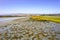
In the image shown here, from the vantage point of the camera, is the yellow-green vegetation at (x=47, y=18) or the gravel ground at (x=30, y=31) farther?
the yellow-green vegetation at (x=47, y=18)

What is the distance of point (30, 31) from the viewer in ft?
4.53

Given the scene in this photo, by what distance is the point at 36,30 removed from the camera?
140cm

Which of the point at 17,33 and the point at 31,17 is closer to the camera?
the point at 17,33

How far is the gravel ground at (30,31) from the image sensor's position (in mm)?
1334

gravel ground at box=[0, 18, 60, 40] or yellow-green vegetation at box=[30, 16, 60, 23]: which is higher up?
yellow-green vegetation at box=[30, 16, 60, 23]

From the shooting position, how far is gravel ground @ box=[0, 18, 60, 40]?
4.38ft

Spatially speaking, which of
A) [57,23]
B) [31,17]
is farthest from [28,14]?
[57,23]

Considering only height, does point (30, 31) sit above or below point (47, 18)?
below

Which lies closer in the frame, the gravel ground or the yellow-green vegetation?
the gravel ground

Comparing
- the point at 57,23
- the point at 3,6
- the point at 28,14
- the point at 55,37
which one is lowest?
the point at 55,37

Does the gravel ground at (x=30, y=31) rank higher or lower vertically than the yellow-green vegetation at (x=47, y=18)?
lower

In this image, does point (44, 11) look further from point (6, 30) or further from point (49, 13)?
point (6, 30)

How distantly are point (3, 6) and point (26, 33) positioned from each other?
1.65 feet

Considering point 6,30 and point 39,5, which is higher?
point 39,5
